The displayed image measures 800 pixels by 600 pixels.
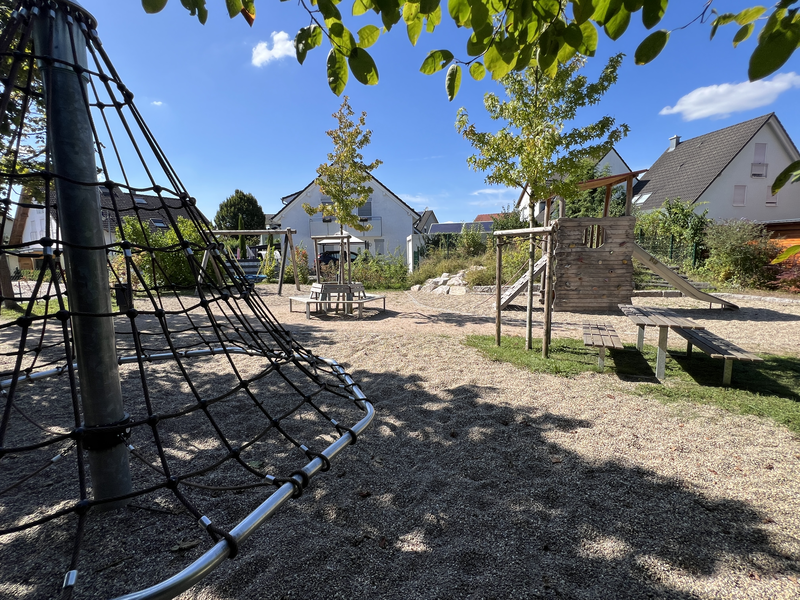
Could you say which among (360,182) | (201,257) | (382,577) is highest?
(360,182)

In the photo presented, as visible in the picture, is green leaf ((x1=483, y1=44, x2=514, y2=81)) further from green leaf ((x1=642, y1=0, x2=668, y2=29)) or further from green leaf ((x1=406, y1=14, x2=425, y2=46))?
green leaf ((x1=642, y1=0, x2=668, y2=29))

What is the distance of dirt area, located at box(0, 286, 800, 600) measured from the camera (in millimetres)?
1742

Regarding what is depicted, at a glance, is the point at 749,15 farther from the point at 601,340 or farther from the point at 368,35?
the point at 601,340

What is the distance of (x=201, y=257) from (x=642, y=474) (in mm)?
11598

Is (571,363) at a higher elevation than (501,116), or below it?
below

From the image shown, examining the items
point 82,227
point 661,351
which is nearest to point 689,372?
point 661,351

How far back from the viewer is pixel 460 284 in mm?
13164

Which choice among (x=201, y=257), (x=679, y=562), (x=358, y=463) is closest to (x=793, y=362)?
(x=679, y=562)

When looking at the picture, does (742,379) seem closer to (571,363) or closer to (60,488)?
(571,363)

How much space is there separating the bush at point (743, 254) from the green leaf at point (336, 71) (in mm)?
14513

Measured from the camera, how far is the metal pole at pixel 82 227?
1.52m

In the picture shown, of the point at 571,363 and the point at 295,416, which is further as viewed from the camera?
the point at 571,363

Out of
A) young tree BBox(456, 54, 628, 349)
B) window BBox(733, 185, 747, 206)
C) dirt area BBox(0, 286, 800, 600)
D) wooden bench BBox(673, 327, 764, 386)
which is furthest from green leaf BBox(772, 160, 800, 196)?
window BBox(733, 185, 747, 206)

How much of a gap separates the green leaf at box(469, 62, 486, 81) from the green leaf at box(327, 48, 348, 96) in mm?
594
